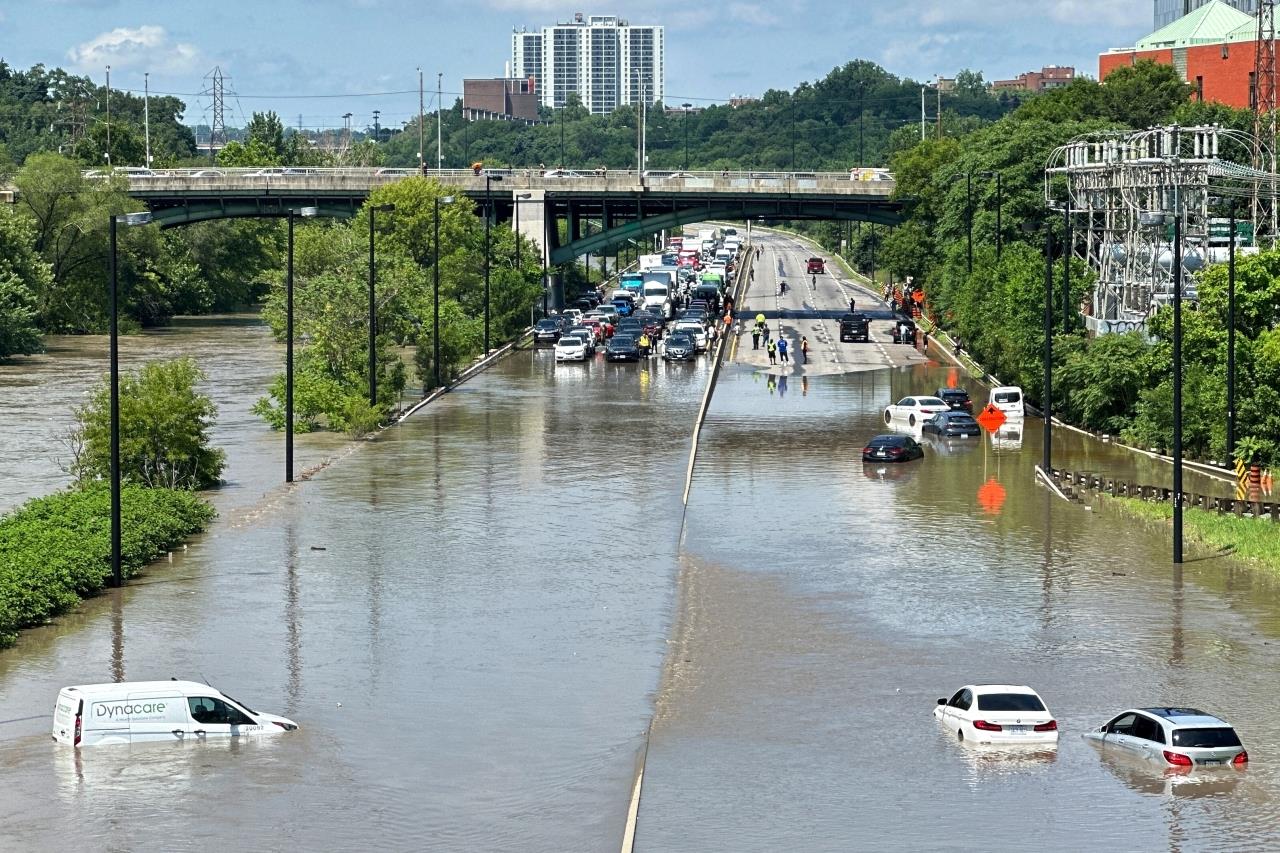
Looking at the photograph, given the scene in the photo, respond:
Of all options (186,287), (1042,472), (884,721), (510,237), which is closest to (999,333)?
(1042,472)

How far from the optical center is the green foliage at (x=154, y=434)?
165ft

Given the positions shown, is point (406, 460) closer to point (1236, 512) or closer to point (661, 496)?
point (661, 496)

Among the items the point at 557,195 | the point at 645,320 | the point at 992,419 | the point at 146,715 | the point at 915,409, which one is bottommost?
the point at 146,715

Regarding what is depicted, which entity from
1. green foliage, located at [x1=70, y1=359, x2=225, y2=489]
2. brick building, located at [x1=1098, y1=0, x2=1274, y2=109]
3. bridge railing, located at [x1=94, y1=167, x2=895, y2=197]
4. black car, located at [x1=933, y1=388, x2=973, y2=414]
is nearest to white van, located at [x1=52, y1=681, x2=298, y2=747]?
green foliage, located at [x1=70, y1=359, x2=225, y2=489]

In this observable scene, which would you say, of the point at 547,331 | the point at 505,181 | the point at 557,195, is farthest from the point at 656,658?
the point at 505,181

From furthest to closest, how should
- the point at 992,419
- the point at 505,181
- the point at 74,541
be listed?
the point at 505,181
the point at 992,419
the point at 74,541

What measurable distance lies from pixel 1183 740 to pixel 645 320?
7763 centimetres

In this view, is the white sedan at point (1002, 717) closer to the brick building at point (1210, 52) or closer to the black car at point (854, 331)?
the black car at point (854, 331)

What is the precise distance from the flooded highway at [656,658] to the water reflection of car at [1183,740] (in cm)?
32

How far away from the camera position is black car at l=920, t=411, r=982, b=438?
6494 centimetres

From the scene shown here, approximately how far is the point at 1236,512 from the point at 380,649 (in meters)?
23.6

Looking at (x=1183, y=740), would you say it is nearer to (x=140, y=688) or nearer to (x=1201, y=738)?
(x=1201, y=738)

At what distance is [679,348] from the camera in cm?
9231

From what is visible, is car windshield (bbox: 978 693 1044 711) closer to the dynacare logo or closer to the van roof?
the van roof
